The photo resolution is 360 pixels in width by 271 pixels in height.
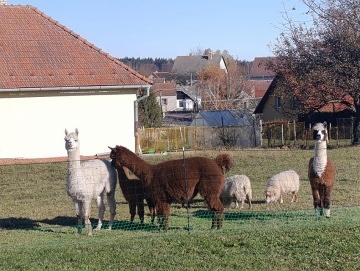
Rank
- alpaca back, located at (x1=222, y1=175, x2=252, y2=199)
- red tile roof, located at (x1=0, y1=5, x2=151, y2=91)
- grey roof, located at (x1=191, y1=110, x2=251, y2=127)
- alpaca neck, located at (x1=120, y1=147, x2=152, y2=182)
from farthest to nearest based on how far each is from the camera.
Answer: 1. grey roof, located at (x1=191, y1=110, x2=251, y2=127)
2. red tile roof, located at (x1=0, y1=5, x2=151, y2=91)
3. alpaca back, located at (x1=222, y1=175, x2=252, y2=199)
4. alpaca neck, located at (x1=120, y1=147, x2=152, y2=182)

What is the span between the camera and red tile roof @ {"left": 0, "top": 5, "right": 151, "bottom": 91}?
90.1 feet

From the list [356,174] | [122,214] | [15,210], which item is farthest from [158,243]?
[356,174]

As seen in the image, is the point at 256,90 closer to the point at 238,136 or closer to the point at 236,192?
the point at 238,136

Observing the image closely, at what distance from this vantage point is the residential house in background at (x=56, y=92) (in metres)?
27.0

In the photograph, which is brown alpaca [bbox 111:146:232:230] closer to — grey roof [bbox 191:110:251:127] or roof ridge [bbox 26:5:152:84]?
roof ridge [bbox 26:5:152:84]

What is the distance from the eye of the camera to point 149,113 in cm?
5109

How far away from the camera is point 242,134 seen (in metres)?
43.8

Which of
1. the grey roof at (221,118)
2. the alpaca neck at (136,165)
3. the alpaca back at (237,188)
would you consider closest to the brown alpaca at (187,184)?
the alpaca neck at (136,165)

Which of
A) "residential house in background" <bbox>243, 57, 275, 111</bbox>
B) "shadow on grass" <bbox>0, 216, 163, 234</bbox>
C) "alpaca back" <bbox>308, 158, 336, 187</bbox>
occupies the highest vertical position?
"residential house in background" <bbox>243, 57, 275, 111</bbox>

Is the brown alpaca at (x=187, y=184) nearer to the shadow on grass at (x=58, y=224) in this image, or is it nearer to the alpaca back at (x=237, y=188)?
the shadow on grass at (x=58, y=224)

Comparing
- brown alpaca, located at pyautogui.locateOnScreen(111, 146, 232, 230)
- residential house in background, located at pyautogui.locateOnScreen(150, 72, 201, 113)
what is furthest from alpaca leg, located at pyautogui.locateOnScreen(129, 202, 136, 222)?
residential house in background, located at pyautogui.locateOnScreen(150, 72, 201, 113)

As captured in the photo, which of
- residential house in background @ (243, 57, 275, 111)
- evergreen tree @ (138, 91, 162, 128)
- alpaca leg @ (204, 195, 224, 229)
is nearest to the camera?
alpaca leg @ (204, 195, 224, 229)

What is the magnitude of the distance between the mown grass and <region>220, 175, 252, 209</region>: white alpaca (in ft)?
1.04

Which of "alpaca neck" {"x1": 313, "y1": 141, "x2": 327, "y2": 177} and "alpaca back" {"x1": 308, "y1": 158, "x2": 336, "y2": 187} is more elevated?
"alpaca neck" {"x1": 313, "y1": 141, "x2": 327, "y2": 177}
